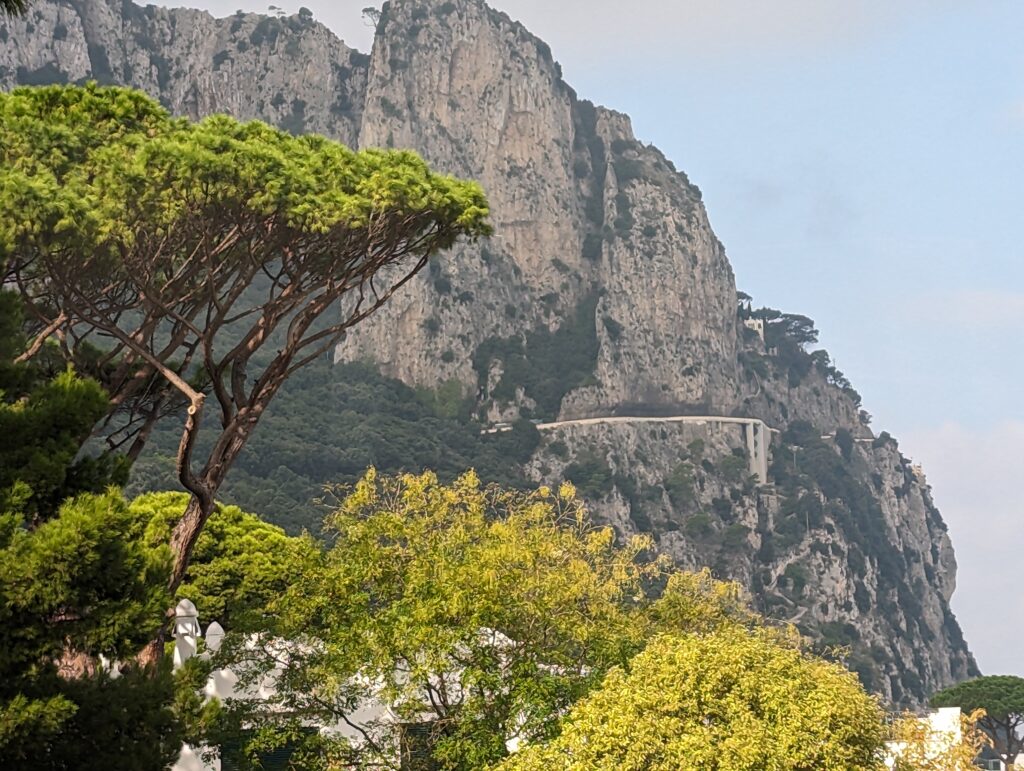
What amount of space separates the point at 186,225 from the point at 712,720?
31.8 feet

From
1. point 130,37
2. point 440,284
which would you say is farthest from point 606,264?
point 130,37

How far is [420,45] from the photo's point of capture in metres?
133

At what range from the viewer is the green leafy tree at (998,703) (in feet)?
191

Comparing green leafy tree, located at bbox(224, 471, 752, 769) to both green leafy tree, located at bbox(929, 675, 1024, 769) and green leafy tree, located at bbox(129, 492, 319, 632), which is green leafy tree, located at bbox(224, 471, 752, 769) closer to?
green leafy tree, located at bbox(129, 492, 319, 632)

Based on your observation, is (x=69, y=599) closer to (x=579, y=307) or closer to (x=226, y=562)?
(x=226, y=562)

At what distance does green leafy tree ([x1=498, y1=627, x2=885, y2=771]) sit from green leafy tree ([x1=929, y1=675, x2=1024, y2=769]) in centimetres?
4527

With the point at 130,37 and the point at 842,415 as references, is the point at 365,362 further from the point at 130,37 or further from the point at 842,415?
the point at 842,415

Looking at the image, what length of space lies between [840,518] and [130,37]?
81.8 m

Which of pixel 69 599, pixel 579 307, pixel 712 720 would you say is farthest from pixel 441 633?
pixel 579 307

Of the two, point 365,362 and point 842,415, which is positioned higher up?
point 842,415

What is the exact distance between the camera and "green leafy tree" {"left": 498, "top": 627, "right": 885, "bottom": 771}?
46.5 ft

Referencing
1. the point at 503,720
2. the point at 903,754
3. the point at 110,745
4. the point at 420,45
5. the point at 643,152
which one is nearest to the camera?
the point at 110,745

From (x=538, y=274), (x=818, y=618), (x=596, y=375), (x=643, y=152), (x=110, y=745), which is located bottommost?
(x=110, y=745)

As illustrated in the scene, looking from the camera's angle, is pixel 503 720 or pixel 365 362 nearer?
pixel 503 720
